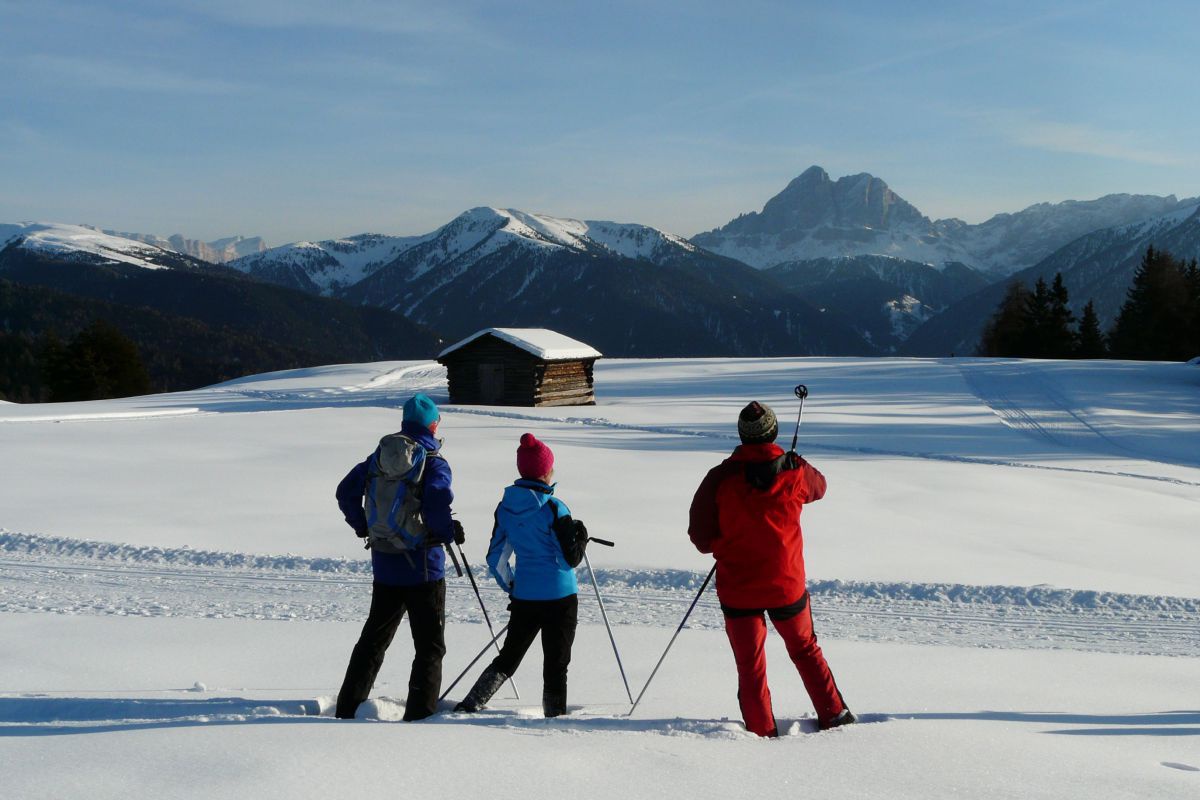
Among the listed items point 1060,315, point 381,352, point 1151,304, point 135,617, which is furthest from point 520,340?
point 381,352

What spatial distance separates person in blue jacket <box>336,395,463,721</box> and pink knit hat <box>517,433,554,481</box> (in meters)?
0.39

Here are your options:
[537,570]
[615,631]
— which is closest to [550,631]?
[537,570]

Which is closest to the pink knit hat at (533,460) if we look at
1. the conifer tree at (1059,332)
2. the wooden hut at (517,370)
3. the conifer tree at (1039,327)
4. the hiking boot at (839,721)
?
the hiking boot at (839,721)

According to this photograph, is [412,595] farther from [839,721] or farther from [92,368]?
[92,368]

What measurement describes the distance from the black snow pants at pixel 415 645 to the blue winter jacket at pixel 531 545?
40 cm

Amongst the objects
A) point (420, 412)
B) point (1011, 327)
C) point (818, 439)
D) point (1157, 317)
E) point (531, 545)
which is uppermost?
point (1157, 317)

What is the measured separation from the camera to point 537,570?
474 centimetres

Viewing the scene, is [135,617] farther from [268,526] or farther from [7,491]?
[7,491]

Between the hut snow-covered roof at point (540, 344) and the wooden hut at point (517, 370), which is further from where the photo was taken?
the wooden hut at point (517, 370)

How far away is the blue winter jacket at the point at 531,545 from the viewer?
4.68m

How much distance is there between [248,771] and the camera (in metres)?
3.44

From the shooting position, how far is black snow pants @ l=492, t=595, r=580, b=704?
188 inches

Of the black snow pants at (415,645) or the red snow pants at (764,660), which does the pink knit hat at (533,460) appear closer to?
the black snow pants at (415,645)

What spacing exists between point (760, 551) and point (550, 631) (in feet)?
3.84
